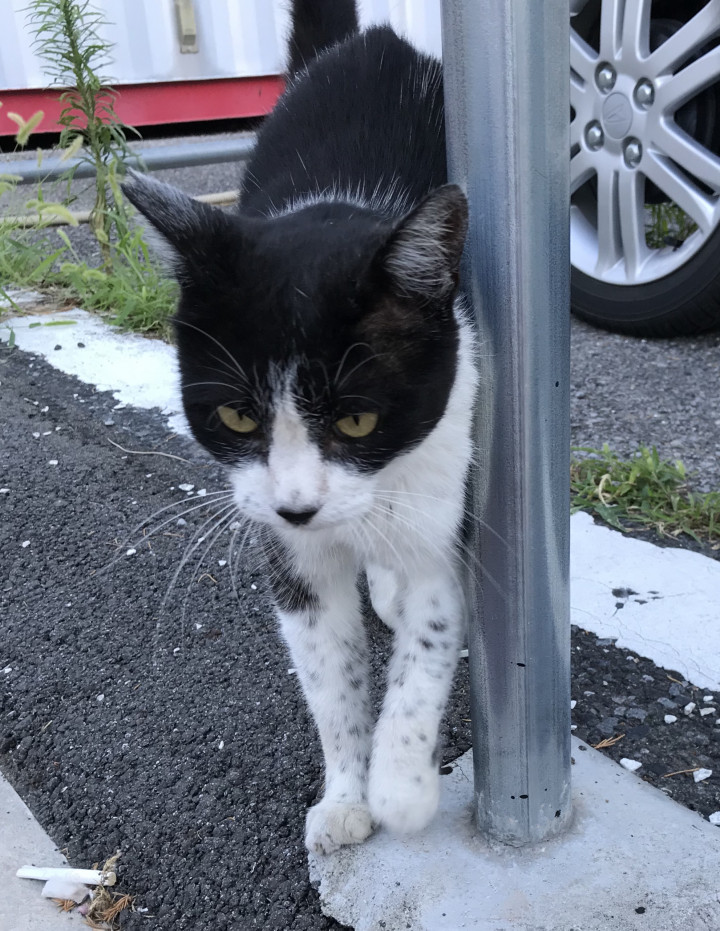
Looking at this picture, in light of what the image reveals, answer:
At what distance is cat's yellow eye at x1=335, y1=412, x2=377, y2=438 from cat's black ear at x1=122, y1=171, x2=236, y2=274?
0.30m

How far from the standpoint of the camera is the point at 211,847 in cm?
143

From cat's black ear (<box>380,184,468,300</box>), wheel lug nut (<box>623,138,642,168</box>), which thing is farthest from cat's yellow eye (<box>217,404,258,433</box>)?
wheel lug nut (<box>623,138,642,168</box>)

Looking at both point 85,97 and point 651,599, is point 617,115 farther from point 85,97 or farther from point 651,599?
point 85,97

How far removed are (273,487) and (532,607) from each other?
1.27 ft

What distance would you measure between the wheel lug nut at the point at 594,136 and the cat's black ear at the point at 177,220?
2079 mm

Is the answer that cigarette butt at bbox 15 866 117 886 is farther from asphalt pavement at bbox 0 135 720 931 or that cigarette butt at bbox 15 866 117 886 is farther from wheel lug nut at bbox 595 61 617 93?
wheel lug nut at bbox 595 61 617 93

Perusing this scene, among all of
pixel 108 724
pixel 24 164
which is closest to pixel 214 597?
pixel 108 724

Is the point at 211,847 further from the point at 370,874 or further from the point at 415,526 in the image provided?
the point at 415,526

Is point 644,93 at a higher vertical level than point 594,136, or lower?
higher

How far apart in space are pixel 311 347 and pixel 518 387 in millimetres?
285

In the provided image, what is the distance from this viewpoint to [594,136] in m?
A: 3.00

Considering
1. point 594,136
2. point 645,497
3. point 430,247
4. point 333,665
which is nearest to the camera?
point 430,247

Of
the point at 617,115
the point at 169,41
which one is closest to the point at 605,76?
the point at 617,115

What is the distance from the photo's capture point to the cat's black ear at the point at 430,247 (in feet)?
3.57
